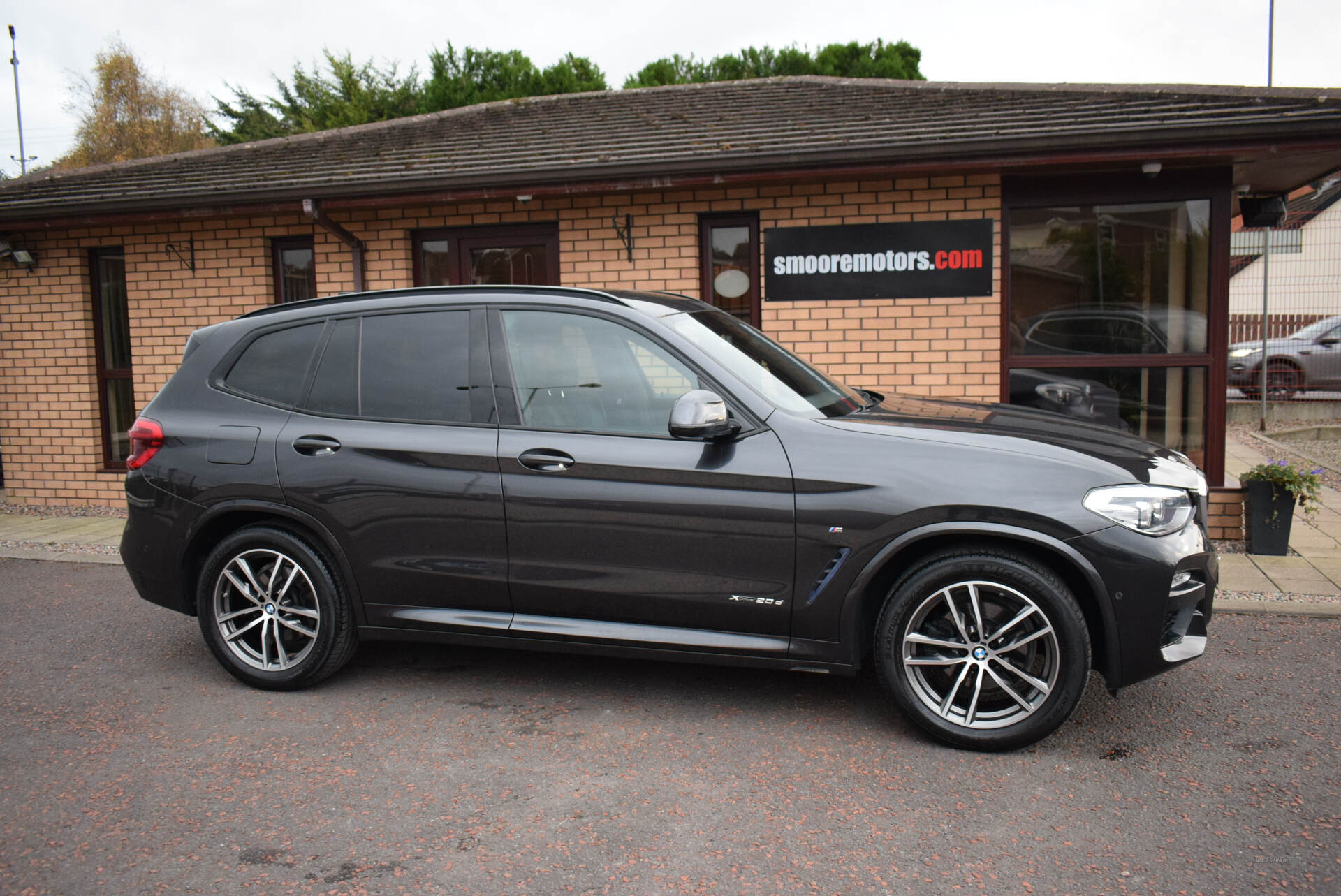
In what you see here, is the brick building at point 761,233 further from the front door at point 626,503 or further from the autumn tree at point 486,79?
the autumn tree at point 486,79

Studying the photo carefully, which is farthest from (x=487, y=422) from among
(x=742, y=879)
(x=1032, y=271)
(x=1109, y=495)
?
(x=1032, y=271)

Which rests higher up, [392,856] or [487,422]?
[487,422]

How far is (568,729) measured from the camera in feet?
12.5

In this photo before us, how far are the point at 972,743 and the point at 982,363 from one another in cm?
436

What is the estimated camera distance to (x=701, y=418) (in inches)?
137

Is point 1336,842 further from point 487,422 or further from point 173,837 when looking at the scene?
point 173,837

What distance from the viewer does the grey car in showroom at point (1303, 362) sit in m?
14.5

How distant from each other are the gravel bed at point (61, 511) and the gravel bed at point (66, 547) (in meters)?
1.13

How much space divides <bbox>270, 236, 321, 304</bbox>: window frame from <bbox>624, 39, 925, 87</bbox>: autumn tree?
25579mm

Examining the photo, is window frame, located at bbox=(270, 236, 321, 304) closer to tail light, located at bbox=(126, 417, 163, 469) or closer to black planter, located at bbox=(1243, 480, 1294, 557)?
tail light, located at bbox=(126, 417, 163, 469)

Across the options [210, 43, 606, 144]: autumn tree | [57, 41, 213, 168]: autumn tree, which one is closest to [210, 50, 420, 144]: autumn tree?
[210, 43, 606, 144]: autumn tree

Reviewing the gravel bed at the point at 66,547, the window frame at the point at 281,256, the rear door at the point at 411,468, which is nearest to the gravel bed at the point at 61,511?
the gravel bed at the point at 66,547

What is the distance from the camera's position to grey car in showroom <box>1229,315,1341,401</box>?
47.6 ft

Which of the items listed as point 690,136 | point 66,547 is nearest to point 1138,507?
point 690,136
